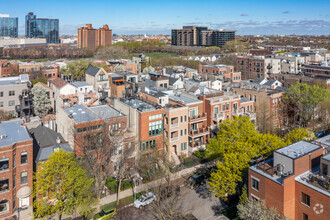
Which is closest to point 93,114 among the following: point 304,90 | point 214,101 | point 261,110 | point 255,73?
point 214,101

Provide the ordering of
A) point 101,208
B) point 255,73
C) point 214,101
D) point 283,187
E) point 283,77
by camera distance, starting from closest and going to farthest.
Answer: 1. point 283,187
2. point 101,208
3. point 214,101
4. point 283,77
5. point 255,73

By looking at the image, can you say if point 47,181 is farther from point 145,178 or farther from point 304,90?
point 304,90

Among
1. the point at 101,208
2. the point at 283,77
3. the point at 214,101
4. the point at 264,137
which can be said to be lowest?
the point at 101,208

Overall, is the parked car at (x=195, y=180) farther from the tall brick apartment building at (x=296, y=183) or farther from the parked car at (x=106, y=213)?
the tall brick apartment building at (x=296, y=183)

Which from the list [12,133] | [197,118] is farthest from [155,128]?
[12,133]

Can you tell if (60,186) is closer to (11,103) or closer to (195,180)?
(195,180)

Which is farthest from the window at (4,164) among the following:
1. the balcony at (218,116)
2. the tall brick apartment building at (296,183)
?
the balcony at (218,116)
